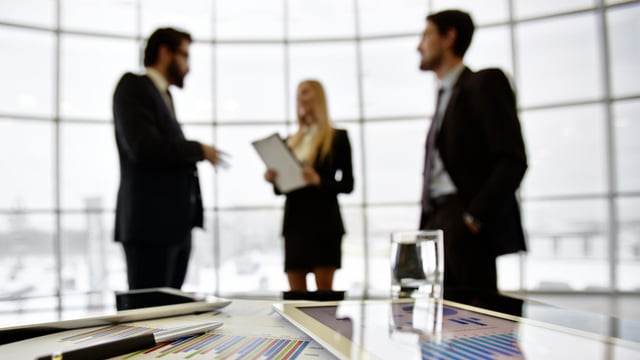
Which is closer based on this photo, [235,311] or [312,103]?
[235,311]

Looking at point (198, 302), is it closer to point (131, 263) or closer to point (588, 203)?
point (131, 263)

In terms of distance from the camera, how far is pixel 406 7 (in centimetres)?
551

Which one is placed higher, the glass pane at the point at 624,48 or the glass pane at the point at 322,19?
the glass pane at the point at 322,19

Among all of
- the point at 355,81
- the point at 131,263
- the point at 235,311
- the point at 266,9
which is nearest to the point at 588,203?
the point at 355,81

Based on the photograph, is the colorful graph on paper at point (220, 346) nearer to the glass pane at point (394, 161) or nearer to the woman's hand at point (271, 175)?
the woman's hand at point (271, 175)

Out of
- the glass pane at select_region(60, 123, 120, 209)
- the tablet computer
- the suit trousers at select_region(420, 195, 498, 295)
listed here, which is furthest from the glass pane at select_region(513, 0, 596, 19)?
the tablet computer

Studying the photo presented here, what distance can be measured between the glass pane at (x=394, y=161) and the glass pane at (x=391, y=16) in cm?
109

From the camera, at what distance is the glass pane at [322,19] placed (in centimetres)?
551

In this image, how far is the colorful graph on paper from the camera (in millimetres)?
459

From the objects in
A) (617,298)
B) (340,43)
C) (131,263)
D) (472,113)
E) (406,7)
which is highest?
(406,7)

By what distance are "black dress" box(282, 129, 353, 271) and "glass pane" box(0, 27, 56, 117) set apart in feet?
12.4

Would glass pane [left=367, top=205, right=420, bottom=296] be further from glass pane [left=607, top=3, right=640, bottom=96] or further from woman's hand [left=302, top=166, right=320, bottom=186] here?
woman's hand [left=302, top=166, right=320, bottom=186]

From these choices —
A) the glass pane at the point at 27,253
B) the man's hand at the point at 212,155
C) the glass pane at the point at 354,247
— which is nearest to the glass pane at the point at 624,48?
the glass pane at the point at 354,247

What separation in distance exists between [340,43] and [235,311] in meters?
5.07
